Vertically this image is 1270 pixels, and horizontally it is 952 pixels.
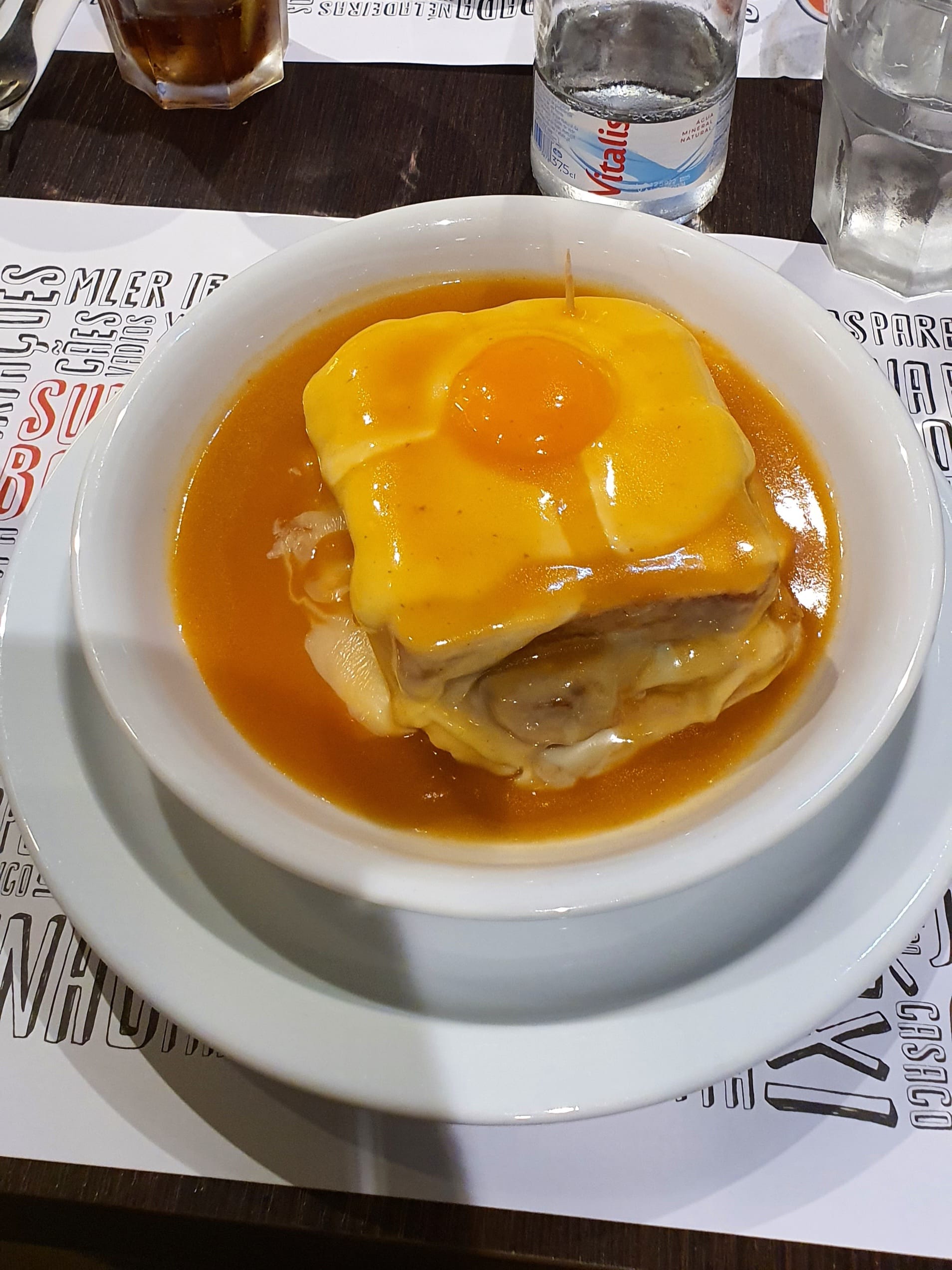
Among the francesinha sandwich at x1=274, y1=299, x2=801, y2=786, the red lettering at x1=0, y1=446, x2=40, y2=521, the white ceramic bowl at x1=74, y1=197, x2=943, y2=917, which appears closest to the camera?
the white ceramic bowl at x1=74, y1=197, x2=943, y2=917

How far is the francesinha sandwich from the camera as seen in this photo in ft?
3.63

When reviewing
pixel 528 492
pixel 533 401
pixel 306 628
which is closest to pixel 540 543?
pixel 528 492

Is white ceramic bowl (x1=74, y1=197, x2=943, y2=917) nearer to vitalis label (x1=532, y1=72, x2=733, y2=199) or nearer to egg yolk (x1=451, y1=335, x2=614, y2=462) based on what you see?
egg yolk (x1=451, y1=335, x2=614, y2=462)

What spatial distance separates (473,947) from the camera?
1.15 metres

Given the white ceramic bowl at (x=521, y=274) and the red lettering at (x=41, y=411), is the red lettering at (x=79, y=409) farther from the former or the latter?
the white ceramic bowl at (x=521, y=274)

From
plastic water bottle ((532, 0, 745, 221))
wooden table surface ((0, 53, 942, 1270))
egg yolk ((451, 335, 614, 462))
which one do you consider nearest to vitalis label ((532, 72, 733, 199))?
plastic water bottle ((532, 0, 745, 221))

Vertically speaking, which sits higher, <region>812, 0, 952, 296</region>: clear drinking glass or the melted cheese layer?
<region>812, 0, 952, 296</region>: clear drinking glass

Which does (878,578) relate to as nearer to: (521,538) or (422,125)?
(521,538)

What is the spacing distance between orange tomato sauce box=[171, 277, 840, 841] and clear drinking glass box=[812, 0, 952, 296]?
2.07 ft

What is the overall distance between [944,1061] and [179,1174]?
0.88 m

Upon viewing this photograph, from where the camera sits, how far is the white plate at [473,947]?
103cm

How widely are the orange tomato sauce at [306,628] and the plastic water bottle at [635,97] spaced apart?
436 millimetres

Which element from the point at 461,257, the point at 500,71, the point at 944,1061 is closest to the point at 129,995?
the point at 944,1061

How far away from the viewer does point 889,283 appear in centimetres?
183
